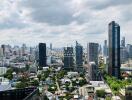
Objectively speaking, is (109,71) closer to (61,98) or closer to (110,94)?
(110,94)

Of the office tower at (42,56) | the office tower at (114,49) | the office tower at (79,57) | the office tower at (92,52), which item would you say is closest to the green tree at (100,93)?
the office tower at (114,49)

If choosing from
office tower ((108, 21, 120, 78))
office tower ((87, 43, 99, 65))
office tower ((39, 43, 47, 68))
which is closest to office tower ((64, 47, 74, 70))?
office tower ((87, 43, 99, 65))

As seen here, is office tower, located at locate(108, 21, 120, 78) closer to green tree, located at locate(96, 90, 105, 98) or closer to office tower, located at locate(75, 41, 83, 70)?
office tower, located at locate(75, 41, 83, 70)

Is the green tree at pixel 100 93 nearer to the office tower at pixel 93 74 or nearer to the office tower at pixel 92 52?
the office tower at pixel 93 74

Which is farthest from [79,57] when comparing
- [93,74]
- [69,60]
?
[93,74]

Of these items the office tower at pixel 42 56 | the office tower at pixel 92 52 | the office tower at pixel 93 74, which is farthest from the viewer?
the office tower at pixel 42 56

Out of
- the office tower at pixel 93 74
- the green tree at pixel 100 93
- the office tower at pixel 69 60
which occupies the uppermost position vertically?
the office tower at pixel 69 60

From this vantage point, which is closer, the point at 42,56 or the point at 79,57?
the point at 79,57

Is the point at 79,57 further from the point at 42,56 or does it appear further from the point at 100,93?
the point at 100,93

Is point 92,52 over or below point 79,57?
over
